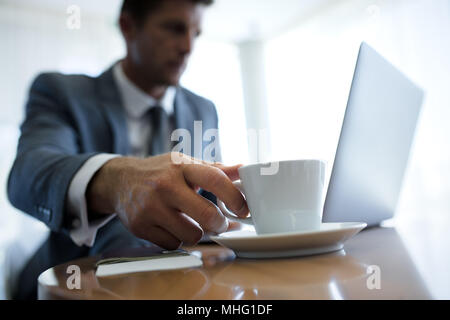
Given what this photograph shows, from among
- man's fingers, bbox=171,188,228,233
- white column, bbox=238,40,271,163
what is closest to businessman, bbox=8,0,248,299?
man's fingers, bbox=171,188,228,233

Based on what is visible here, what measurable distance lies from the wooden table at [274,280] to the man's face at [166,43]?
4.27 ft

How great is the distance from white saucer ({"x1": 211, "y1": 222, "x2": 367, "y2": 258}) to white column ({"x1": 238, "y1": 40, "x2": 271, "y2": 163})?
431 centimetres

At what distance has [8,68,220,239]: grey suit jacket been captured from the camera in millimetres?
614

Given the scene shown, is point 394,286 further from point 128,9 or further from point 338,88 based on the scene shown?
point 338,88

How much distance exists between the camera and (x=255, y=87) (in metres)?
4.75

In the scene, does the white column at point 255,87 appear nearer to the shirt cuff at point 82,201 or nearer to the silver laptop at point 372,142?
the silver laptop at point 372,142

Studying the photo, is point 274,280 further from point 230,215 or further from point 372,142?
point 372,142

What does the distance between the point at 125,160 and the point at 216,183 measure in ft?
0.68

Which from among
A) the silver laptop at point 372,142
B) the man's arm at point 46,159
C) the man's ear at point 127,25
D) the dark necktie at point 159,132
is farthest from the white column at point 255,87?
the silver laptop at point 372,142

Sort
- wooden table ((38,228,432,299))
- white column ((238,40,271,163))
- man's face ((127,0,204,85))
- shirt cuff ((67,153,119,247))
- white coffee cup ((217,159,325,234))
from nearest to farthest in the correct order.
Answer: wooden table ((38,228,432,299)) → white coffee cup ((217,159,325,234)) → shirt cuff ((67,153,119,247)) → man's face ((127,0,204,85)) → white column ((238,40,271,163))

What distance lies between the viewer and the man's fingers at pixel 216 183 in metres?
0.42

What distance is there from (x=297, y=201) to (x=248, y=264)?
0.09 metres

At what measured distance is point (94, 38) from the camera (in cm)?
375

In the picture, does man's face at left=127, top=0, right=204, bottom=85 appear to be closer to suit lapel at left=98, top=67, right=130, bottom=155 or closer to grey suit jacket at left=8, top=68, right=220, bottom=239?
grey suit jacket at left=8, top=68, right=220, bottom=239
